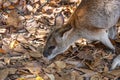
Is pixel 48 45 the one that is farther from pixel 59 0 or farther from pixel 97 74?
pixel 59 0

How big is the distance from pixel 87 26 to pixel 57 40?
46 cm

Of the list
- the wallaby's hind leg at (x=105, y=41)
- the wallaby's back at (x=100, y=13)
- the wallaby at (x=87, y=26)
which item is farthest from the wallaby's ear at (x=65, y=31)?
the wallaby's hind leg at (x=105, y=41)

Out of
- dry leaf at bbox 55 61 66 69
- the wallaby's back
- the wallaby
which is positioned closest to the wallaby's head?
the wallaby

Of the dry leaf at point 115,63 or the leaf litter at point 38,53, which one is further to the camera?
the dry leaf at point 115,63

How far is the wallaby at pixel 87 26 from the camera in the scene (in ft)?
16.6

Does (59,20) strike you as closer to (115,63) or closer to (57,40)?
(57,40)

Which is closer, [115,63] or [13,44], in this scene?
A: [115,63]

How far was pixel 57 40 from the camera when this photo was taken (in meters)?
5.09

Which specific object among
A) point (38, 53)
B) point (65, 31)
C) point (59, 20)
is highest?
point (59, 20)

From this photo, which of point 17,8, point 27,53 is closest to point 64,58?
point 27,53

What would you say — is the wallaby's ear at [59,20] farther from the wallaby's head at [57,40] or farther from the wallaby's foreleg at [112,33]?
the wallaby's foreleg at [112,33]

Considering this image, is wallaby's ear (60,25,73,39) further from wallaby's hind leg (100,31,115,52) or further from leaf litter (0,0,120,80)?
wallaby's hind leg (100,31,115,52)

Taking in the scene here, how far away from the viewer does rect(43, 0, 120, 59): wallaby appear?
5047 millimetres

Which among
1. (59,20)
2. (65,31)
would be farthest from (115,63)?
(59,20)
